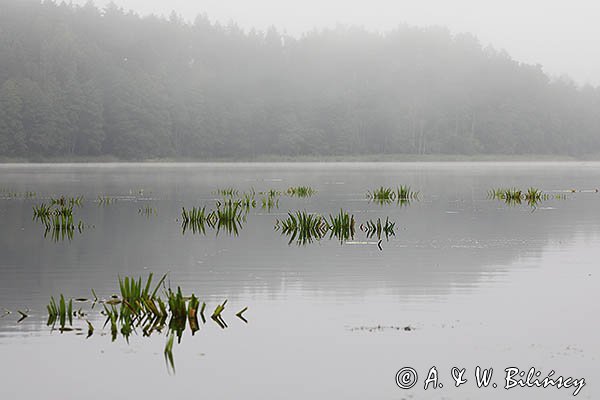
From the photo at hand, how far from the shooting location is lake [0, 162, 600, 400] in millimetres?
10281

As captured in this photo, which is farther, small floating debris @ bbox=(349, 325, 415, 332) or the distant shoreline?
the distant shoreline

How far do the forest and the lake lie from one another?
118 metres

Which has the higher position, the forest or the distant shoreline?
the forest

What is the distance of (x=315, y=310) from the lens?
46.5ft

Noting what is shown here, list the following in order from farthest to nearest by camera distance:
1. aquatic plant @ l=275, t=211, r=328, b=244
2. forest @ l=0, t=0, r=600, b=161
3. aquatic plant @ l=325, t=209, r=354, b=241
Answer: forest @ l=0, t=0, r=600, b=161 < aquatic plant @ l=325, t=209, r=354, b=241 < aquatic plant @ l=275, t=211, r=328, b=244

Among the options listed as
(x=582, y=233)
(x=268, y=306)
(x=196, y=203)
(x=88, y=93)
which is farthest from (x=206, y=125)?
(x=268, y=306)

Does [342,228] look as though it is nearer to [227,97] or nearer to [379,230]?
[379,230]

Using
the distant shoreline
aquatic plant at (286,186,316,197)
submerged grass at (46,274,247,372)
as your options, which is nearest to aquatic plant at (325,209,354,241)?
submerged grass at (46,274,247,372)

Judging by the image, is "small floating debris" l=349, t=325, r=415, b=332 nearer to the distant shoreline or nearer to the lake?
the lake

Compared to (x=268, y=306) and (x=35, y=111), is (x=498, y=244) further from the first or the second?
(x=35, y=111)

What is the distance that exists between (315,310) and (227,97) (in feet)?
548

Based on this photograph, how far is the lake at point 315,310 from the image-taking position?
33.7 ft

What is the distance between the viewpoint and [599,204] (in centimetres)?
4084

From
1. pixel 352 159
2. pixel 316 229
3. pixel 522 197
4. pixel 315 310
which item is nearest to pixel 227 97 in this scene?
pixel 352 159
